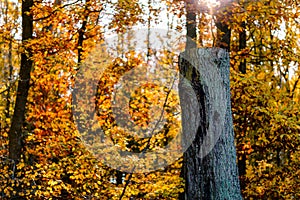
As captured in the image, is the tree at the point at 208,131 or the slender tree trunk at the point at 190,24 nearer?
the tree at the point at 208,131

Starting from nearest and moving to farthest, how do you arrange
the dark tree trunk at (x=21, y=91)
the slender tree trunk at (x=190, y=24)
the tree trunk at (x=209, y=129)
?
the tree trunk at (x=209, y=129), the slender tree trunk at (x=190, y=24), the dark tree trunk at (x=21, y=91)

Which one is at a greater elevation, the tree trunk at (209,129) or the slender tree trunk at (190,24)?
the slender tree trunk at (190,24)

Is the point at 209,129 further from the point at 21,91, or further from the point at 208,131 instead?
the point at 21,91

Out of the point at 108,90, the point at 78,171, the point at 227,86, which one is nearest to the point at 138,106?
the point at 108,90

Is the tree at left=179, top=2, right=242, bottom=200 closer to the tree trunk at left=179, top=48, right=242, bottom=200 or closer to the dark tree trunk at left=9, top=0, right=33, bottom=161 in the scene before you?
the tree trunk at left=179, top=48, right=242, bottom=200

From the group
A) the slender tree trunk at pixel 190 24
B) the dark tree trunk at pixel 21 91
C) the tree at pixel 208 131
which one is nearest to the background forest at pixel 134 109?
the dark tree trunk at pixel 21 91

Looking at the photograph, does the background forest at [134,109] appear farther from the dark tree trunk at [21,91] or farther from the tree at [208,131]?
the tree at [208,131]

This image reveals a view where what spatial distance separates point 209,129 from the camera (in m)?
3.62

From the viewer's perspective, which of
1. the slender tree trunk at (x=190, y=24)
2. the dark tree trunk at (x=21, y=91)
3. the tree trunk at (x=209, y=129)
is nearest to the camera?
the tree trunk at (x=209, y=129)

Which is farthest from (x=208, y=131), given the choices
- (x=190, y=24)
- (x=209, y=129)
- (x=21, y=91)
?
(x=21, y=91)

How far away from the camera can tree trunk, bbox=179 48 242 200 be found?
142 inches

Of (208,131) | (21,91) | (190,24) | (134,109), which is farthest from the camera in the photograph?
(134,109)

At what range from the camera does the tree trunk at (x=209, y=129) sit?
3.61 m

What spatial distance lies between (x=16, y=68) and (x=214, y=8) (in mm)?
12356
